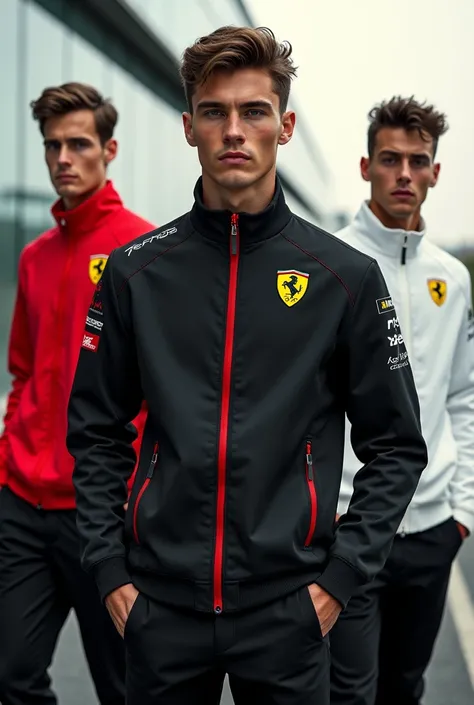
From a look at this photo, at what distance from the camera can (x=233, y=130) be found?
2793mm

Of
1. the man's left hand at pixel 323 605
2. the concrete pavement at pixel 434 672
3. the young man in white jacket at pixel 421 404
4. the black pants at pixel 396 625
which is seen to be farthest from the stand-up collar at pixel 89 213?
the concrete pavement at pixel 434 672

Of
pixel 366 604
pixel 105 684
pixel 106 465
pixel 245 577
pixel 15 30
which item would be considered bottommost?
pixel 105 684

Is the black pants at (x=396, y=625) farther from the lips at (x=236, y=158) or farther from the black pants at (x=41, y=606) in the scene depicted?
the lips at (x=236, y=158)

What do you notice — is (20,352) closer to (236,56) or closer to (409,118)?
(409,118)

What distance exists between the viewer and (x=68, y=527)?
13.3 ft

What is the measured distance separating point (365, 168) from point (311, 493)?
2.09 meters

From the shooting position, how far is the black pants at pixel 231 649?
9.04ft

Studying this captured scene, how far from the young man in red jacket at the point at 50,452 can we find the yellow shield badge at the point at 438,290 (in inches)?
43.8

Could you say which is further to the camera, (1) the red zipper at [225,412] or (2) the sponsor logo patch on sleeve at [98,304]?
(2) the sponsor logo patch on sleeve at [98,304]

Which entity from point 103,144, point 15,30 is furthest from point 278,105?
point 15,30

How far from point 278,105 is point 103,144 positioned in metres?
1.76

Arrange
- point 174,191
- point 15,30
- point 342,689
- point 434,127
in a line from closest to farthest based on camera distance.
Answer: point 342,689, point 434,127, point 15,30, point 174,191

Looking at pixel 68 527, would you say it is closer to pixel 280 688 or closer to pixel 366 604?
pixel 366 604

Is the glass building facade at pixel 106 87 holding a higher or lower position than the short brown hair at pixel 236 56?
higher
